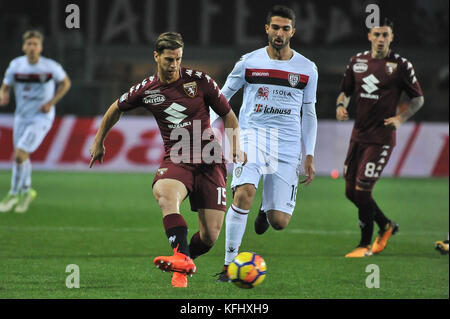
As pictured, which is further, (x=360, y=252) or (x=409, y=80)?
(x=409, y=80)

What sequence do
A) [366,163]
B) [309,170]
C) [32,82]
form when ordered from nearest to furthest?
[309,170], [366,163], [32,82]

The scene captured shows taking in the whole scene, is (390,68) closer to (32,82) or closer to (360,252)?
(360,252)

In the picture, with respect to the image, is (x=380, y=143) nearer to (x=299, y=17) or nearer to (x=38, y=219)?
(x=38, y=219)

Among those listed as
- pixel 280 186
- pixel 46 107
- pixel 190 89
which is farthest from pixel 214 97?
pixel 46 107

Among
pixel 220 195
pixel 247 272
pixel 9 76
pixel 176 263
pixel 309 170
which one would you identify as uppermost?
pixel 9 76

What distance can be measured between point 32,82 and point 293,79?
5967 mm

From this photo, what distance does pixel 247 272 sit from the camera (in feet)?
19.2

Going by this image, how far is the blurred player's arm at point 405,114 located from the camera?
866 cm

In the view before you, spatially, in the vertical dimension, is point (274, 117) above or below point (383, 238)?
above

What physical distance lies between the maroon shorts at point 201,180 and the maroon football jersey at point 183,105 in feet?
0.26

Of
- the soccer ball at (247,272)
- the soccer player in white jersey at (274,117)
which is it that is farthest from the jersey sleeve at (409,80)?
the soccer ball at (247,272)

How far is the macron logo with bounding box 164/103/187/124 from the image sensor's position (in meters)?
6.24

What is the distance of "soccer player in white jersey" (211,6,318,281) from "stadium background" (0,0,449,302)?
0.71 m

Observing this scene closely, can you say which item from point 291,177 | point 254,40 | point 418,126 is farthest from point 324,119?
point 291,177
